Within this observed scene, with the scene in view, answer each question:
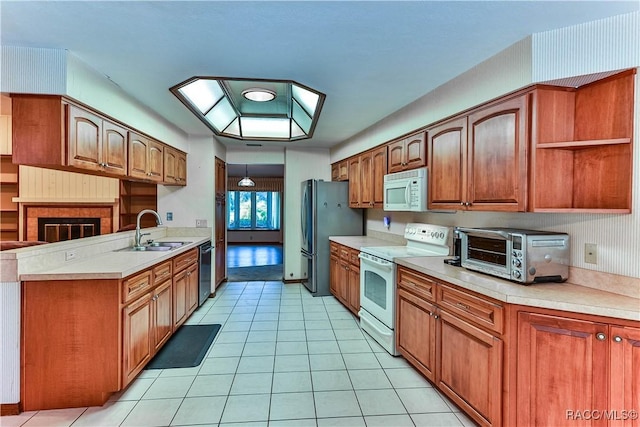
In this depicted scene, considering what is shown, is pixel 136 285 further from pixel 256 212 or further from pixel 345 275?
pixel 256 212

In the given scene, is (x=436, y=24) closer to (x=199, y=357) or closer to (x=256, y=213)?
(x=199, y=357)

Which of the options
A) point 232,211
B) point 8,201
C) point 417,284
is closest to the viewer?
point 417,284

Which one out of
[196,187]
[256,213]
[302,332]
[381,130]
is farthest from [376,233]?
[256,213]

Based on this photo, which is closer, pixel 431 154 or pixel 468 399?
pixel 468 399

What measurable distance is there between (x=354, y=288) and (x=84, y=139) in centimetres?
296

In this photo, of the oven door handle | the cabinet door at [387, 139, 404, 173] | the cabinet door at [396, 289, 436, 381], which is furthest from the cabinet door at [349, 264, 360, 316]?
the cabinet door at [387, 139, 404, 173]

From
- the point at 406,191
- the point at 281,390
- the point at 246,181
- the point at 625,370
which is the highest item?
the point at 246,181

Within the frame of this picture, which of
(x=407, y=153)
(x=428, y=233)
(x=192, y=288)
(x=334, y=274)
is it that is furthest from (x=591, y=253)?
(x=192, y=288)

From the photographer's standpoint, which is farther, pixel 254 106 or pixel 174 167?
pixel 174 167

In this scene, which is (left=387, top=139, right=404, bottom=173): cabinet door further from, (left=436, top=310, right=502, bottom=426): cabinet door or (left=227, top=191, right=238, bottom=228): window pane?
(left=227, top=191, right=238, bottom=228): window pane

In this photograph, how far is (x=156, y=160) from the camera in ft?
12.0

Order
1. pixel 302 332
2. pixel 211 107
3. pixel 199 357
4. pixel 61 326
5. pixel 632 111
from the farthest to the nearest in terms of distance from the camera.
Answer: pixel 211 107 < pixel 302 332 < pixel 199 357 < pixel 61 326 < pixel 632 111

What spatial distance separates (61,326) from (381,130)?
3370 millimetres

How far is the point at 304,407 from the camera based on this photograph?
6.88 ft
